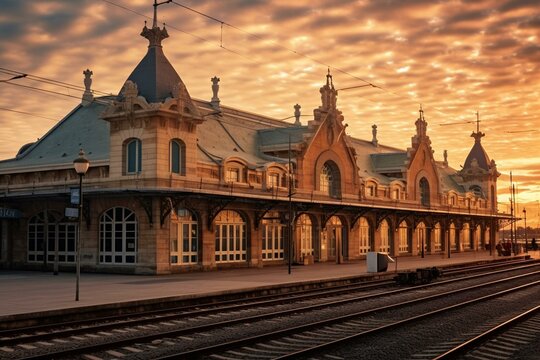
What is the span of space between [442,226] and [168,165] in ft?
144

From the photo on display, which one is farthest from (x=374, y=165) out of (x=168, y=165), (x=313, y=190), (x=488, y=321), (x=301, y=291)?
(x=488, y=321)

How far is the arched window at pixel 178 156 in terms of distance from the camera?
36406 mm

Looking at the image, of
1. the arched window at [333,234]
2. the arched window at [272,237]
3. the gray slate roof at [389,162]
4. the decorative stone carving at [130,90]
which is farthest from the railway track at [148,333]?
the gray slate roof at [389,162]

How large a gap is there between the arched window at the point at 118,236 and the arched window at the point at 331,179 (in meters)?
18.4

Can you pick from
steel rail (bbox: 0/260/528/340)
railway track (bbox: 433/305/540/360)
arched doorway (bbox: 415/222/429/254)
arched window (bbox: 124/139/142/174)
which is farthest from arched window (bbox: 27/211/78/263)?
arched doorway (bbox: 415/222/429/254)

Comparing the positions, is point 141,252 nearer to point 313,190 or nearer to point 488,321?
point 313,190

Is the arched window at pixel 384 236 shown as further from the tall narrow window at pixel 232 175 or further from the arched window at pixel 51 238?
the arched window at pixel 51 238

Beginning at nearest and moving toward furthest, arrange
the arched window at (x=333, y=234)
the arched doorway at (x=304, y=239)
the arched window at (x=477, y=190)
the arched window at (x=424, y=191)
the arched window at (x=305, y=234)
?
the arched doorway at (x=304, y=239) < the arched window at (x=305, y=234) < the arched window at (x=333, y=234) < the arched window at (x=424, y=191) < the arched window at (x=477, y=190)

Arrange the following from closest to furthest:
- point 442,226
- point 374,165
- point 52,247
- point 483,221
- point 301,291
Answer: point 301,291, point 52,247, point 374,165, point 442,226, point 483,221

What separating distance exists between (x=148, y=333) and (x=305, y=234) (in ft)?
104

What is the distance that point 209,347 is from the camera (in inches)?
→ 549

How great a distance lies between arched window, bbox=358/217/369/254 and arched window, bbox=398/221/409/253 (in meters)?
7.04

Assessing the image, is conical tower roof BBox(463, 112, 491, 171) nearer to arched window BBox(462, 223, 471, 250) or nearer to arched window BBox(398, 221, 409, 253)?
arched window BBox(462, 223, 471, 250)

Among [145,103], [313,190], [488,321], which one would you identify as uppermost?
[145,103]
